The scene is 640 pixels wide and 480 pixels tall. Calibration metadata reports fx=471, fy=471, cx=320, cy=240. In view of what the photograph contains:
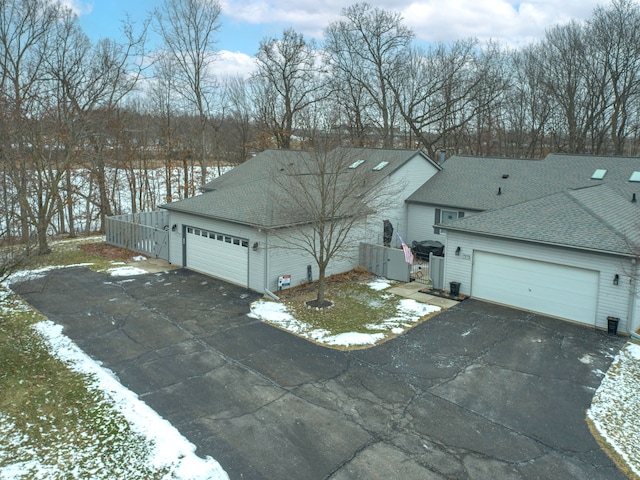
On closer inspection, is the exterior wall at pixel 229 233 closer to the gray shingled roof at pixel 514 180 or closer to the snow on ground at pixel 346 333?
the snow on ground at pixel 346 333

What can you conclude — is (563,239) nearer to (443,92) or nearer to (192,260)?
(192,260)

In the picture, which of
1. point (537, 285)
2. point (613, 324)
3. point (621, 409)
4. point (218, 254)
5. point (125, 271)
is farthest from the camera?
point (125, 271)

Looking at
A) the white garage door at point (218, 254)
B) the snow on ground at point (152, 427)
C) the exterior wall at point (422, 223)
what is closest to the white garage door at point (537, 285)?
the exterior wall at point (422, 223)

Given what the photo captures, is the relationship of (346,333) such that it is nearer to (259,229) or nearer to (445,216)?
(259,229)

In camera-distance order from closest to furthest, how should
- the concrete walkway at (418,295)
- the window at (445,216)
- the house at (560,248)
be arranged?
1. the house at (560,248)
2. the concrete walkway at (418,295)
3. the window at (445,216)

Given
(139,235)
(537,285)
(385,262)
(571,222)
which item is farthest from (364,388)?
(139,235)

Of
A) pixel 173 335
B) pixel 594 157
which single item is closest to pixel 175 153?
pixel 173 335
